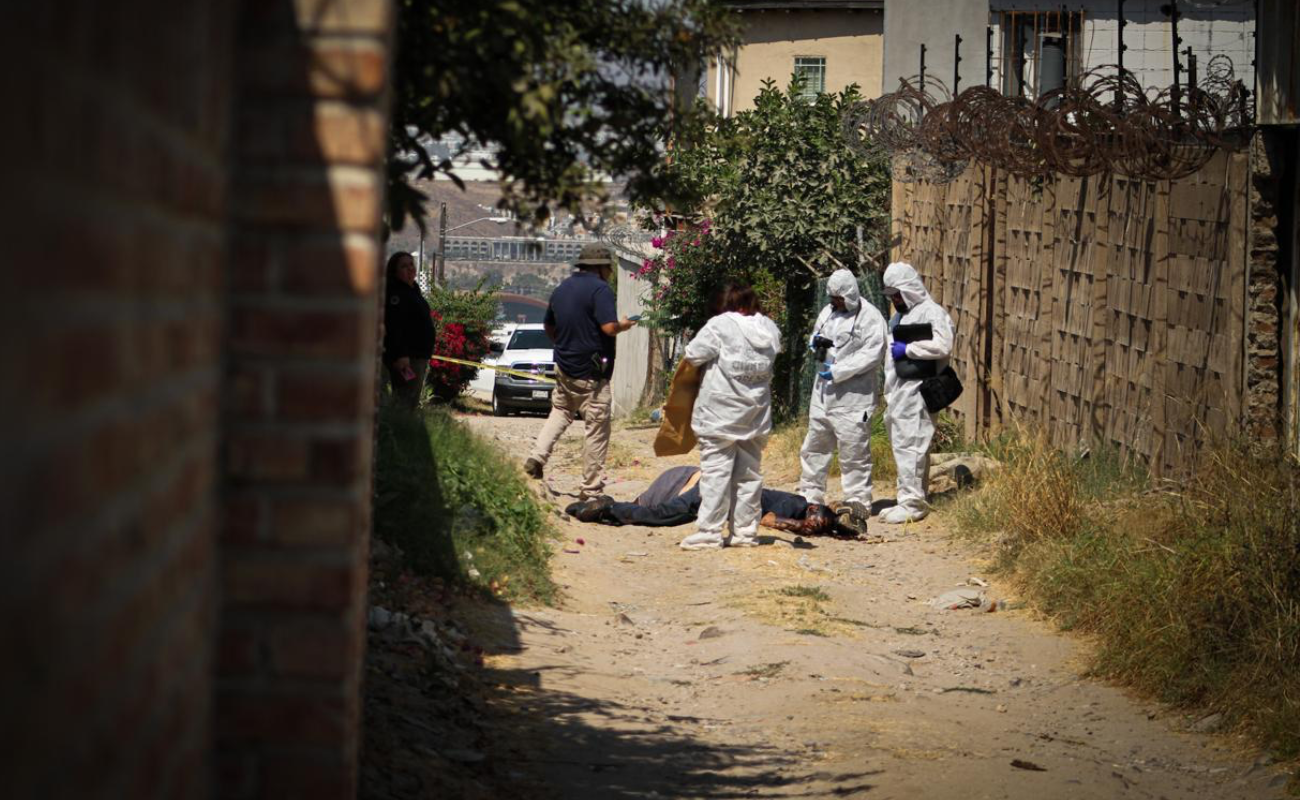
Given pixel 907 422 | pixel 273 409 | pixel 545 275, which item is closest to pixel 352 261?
pixel 273 409

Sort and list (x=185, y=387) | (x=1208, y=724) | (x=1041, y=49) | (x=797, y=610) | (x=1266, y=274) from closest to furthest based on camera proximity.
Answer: (x=185, y=387), (x=1208, y=724), (x=797, y=610), (x=1266, y=274), (x=1041, y=49)

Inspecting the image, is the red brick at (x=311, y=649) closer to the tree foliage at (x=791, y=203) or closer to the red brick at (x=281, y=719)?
the red brick at (x=281, y=719)

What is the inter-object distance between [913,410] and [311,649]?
358 inches

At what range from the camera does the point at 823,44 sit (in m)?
27.4

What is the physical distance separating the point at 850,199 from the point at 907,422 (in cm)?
627

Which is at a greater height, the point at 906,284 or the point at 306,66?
the point at 906,284

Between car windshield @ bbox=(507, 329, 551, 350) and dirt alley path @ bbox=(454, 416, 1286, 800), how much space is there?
1631cm

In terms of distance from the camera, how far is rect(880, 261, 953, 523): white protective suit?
11.2 metres

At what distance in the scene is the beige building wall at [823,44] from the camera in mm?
27297

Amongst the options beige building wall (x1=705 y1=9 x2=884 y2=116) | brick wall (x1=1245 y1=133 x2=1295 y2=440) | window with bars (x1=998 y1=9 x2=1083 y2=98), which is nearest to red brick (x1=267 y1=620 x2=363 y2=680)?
brick wall (x1=1245 y1=133 x2=1295 y2=440)

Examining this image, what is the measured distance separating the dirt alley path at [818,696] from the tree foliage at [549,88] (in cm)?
215

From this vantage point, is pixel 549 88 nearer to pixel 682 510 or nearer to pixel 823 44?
pixel 682 510

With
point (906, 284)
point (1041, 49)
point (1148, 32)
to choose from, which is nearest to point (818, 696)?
point (906, 284)

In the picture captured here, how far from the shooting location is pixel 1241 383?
8703 millimetres
